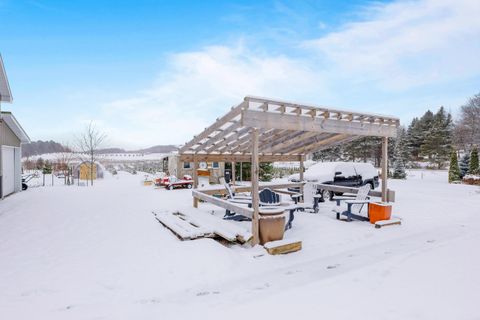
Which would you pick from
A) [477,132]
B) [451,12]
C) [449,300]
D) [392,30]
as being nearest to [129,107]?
[392,30]

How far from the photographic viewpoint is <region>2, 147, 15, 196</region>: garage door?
10.9 metres

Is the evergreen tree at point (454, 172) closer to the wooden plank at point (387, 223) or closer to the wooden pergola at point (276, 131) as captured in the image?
the wooden pergola at point (276, 131)

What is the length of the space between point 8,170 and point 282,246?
42.8 ft

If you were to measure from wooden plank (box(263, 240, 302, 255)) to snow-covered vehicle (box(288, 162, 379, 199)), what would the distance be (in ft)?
21.4

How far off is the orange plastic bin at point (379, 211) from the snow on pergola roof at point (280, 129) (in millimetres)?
2006

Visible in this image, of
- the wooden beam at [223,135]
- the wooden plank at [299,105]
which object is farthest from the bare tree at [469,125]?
the wooden beam at [223,135]

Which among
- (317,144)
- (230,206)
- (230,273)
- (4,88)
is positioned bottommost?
(230,273)

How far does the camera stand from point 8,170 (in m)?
11.5

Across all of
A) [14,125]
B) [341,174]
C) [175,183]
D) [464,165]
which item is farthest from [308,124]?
[464,165]

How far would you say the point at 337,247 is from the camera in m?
5.34

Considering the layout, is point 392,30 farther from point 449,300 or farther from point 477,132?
point 477,132

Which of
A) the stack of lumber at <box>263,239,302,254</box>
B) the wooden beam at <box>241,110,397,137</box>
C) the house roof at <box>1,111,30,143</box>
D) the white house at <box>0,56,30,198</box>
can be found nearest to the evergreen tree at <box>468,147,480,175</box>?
the wooden beam at <box>241,110,397,137</box>

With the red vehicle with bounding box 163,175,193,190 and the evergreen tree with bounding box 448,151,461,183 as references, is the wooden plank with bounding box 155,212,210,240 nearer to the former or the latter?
the red vehicle with bounding box 163,175,193,190

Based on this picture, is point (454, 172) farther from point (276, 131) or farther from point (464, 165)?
point (276, 131)
